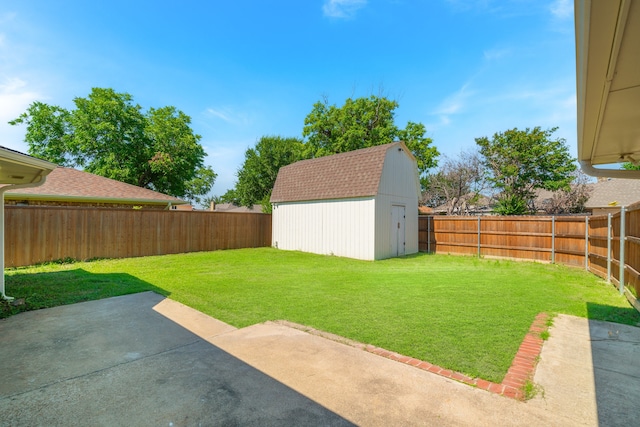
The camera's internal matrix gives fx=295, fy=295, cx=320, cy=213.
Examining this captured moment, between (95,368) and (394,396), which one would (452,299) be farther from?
(95,368)

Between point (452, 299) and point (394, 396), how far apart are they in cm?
342

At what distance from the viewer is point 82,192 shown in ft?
41.9

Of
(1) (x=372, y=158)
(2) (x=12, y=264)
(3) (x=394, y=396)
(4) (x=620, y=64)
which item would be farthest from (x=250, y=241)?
(4) (x=620, y=64)

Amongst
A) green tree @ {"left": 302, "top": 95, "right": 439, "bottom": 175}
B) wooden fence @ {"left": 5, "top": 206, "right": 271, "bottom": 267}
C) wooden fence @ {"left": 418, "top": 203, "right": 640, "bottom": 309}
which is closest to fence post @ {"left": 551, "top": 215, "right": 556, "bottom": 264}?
wooden fence @ {"left": 418, "top": 203, "right": 640, "bottom": 309}

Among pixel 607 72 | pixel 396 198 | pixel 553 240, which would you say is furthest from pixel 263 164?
pixel 607 72

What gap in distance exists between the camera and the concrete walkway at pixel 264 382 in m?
2.15

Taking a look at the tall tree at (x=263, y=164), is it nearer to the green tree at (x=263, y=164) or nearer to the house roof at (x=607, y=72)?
the green tree at (x=263, y=164)

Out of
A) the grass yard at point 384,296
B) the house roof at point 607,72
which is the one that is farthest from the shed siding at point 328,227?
the house roof at point 607,72

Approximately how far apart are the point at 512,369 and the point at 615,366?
1083 millimetres

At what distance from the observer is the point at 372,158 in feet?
39.2

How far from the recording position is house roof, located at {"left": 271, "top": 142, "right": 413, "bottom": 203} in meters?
11.6

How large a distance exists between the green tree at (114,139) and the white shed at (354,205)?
46.0ft

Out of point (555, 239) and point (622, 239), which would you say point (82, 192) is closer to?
point (622, 239)

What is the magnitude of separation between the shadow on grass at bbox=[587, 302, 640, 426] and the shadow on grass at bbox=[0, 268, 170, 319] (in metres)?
6.28
